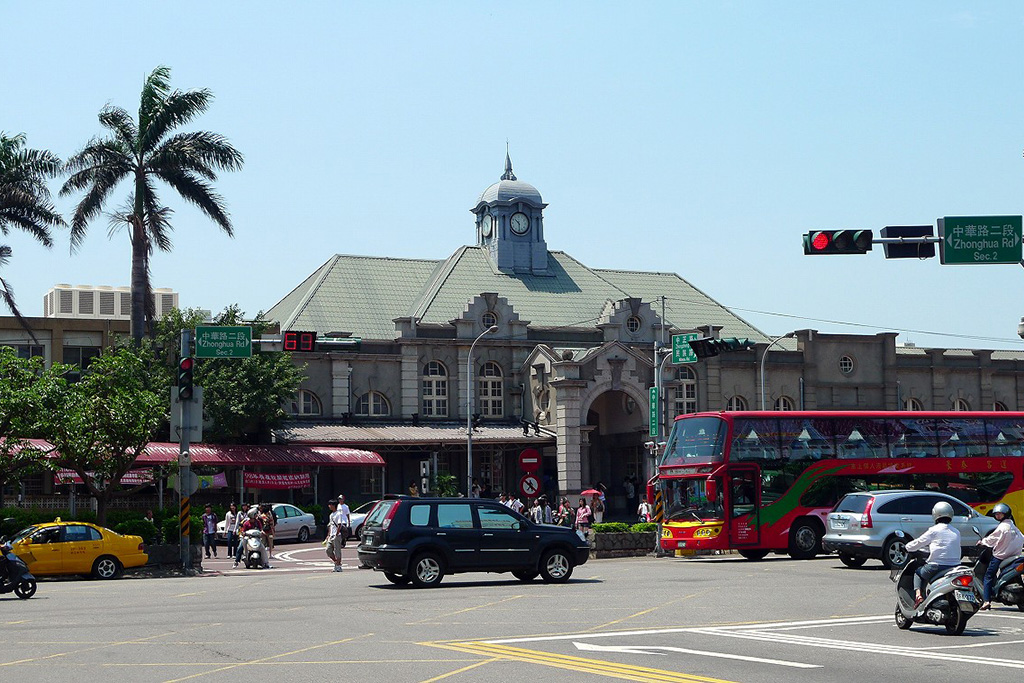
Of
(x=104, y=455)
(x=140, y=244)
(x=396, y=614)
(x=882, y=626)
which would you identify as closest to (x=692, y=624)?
(x=882, y=626)

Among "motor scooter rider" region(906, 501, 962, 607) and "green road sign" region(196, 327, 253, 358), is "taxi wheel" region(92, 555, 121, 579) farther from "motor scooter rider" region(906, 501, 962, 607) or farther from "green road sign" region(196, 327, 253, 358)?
"motor scooter rider" region(906, 501, 962, 607)

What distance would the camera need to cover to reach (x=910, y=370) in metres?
62.4

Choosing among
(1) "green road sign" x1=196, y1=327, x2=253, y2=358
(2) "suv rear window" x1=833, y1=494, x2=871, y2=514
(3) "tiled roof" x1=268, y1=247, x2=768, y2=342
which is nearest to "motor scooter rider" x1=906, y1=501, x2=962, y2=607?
(2) "suv rear window" x1=833, y1=494, x2=871, y2=514

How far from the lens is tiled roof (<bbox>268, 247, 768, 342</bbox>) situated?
56156 millimetres

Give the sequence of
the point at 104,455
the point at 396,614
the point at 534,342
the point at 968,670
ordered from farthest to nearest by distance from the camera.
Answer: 1. the point at 534,342
2. the point at 104,455
3. the point at 396,614
4. the point at 968,670

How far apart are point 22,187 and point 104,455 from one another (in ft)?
39.4

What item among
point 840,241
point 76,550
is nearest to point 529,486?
point 76,550

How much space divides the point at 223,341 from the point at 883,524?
15.8 meters

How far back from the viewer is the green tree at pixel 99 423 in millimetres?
33188

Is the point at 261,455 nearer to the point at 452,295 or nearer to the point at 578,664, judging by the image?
the point at 452,295

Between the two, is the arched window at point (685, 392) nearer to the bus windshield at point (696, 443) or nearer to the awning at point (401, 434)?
the awning at point (401, 434)

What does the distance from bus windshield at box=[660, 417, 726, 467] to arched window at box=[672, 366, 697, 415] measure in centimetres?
2594

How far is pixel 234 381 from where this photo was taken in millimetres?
47469

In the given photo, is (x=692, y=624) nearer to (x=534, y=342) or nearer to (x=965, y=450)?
(x=965, y=450)
